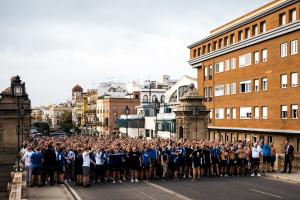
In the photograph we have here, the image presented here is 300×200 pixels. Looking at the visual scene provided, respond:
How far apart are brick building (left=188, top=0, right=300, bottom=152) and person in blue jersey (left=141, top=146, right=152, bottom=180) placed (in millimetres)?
19067

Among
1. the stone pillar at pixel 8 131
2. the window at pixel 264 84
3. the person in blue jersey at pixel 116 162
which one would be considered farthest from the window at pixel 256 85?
the person in blue jersey at pixel 116 162

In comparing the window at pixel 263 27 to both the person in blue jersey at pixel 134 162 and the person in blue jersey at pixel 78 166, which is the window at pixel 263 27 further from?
Answer: the person in blue jersey at pixel 78 166

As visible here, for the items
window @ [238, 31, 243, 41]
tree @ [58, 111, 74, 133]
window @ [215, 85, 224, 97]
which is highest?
window @ [238, 31, 243, 41]

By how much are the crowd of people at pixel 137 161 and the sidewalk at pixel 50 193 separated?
0.75m

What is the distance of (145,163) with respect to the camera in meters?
21.5

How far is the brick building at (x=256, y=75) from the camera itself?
37500 mm

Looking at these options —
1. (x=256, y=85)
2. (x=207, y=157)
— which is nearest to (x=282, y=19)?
(x=256, y=85)

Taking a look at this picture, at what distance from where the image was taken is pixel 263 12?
4103 cm

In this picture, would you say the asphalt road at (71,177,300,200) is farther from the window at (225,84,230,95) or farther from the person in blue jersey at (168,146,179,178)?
the window at (225,84,230,95)

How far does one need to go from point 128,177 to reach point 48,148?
15.8 feet

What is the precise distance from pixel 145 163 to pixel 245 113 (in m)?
26.8

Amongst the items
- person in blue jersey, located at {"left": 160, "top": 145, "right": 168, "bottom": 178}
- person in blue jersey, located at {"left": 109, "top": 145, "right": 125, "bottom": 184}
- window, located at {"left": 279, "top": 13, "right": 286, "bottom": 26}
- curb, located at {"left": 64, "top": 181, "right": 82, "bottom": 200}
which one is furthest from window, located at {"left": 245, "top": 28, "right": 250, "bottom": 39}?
curb, located at {"left": 64, "top": 181, "right": 82, "bottom": 200}

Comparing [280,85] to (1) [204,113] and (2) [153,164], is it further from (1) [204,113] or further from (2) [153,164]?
(2) [153,164]

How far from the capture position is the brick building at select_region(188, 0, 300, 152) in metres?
37.5
